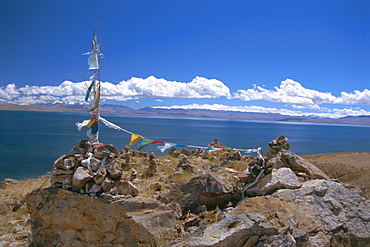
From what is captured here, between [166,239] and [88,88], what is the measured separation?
4767 mm

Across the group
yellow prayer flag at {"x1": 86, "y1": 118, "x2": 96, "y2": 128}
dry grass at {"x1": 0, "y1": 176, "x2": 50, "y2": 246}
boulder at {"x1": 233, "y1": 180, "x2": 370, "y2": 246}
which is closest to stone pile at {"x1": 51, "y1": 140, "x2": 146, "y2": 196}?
yellow prayer flag at {"x1": 86, "y1": 118, "x2": 96, "y2": 128}

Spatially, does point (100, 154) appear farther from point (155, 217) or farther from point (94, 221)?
point (155, 217)

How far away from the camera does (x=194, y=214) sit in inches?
324

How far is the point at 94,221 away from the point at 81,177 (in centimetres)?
116

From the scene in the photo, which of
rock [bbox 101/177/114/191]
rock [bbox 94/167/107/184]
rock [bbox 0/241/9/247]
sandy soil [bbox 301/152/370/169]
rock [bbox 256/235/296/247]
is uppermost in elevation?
rock [bbox 94/167/107/184]

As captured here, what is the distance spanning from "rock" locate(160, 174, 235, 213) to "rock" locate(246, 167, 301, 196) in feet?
2.57

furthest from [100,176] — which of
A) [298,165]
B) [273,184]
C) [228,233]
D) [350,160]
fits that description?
[350,160]

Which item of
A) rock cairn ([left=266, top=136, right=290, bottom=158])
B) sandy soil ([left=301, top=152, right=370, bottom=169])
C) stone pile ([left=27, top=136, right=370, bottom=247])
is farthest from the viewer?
sandy soil ([left=301, top=152, right=370, bottom=169])

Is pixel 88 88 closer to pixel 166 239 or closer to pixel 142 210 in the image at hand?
pixel 142 210

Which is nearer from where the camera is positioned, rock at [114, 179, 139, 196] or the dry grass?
rock at [114, 179, 139, 196]

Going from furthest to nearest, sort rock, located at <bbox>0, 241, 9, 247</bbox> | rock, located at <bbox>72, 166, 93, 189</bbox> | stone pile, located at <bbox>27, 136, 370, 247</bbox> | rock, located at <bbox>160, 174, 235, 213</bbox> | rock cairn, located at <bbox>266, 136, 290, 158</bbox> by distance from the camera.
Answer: rock cairn, located at <bbox>266, 136, 290, 158</bbox>
rock, located at <bbox>160, 174, 235, 213</bbox>
rock, located at <bbox>0, 241, 9, 247</bbox>
rock, located at <bbox>72, 166, 93, 189</bbox>
stone pile, located at <bbox>27, 136, 370, 247</bbox>

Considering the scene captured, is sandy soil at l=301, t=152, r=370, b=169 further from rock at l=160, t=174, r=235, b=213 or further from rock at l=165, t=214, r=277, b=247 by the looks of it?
rock at l=165, t=214, r=277, b=247

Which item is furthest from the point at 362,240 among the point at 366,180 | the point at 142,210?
the point at 366,180

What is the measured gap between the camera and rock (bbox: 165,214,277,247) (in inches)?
207
